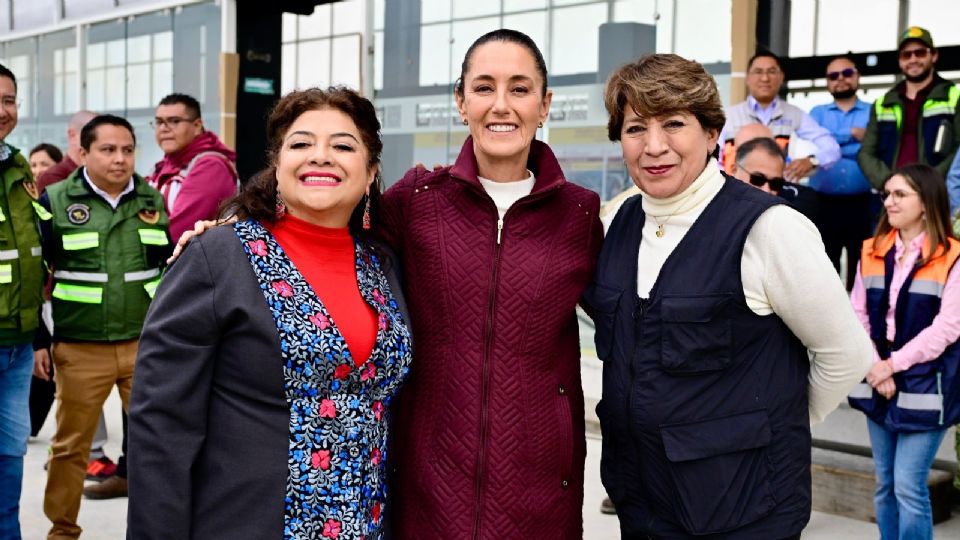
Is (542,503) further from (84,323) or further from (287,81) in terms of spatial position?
(287,81)

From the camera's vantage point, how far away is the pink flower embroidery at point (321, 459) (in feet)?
7.14

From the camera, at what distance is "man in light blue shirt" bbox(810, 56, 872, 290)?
19.8ft

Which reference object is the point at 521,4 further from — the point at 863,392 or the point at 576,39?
the point at 863,392

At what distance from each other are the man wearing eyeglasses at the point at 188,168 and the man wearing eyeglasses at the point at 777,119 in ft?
9.33

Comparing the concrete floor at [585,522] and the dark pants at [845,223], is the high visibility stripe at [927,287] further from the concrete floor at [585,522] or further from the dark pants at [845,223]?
the dark pants at [845,223]

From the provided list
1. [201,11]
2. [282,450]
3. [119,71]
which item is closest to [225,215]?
[282,450]

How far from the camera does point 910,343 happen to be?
4.14 metres

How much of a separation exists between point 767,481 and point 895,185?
258cm

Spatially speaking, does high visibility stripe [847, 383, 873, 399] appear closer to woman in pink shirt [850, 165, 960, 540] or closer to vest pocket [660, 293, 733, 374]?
woman in pink shirt [850, 165, 960, 540]

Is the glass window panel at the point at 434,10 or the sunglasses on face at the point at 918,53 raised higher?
the glass window panel at the point at 434,10

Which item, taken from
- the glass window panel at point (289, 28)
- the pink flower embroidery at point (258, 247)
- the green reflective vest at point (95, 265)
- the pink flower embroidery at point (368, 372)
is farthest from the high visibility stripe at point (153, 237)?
the glass window panel at point (289, 28)

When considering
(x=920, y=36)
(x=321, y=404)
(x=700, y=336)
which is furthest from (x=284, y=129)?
(x=920, y=36)

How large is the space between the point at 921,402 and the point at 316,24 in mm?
7464

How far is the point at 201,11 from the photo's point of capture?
10125mm
